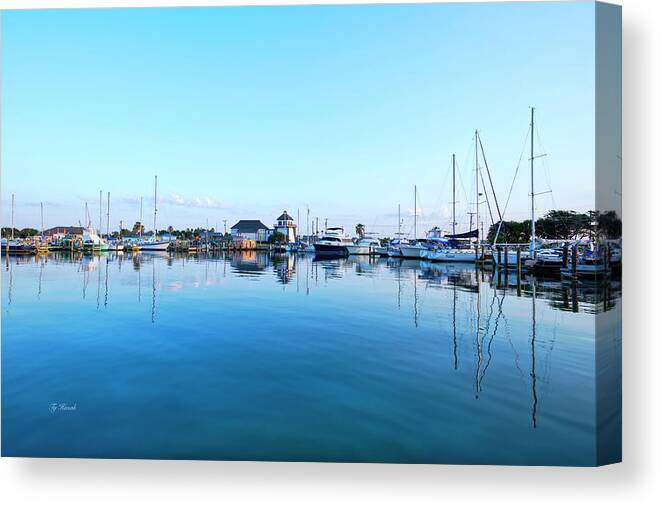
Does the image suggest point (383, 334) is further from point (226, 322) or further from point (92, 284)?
point (92, 284)

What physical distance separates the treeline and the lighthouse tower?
57.9 meters

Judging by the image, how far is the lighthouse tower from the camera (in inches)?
3659

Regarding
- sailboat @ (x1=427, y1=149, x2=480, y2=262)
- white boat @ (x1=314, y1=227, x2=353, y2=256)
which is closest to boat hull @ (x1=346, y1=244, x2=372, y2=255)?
white boat @ (x1=314, y1=227, x2=353, y2=256)

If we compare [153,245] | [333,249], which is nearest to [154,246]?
[153,245]

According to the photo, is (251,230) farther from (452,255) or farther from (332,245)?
(452,255)

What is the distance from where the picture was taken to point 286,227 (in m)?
94.6

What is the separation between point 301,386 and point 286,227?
3574 inches

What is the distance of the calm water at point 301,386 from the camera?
3.64 m

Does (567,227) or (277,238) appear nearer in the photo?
(567,227)

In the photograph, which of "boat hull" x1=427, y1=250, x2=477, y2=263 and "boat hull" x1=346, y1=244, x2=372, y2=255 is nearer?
"boat hull" x1=427, y1=250, x2=477, y2=263

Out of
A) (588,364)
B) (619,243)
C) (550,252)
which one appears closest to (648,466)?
(588,364)

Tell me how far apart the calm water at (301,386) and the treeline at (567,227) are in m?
0.76

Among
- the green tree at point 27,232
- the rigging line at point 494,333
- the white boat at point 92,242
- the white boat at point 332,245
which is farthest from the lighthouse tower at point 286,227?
the rigging line at point 494,333
